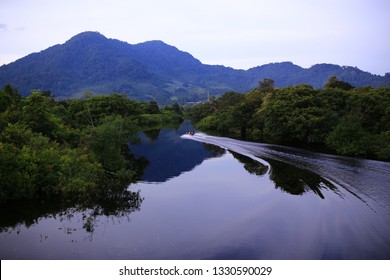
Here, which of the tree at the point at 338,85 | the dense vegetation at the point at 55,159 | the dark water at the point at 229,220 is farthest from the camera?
the tree at the point at 338,85

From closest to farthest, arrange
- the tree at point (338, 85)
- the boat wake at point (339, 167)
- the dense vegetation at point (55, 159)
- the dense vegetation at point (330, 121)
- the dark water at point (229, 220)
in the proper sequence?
the dark water at point (229, 220), the dense vegetation at point (55, 159), the boat wake at point (339, 167), the dense vegetation at point (330, 121), the tree at point (338, 85)

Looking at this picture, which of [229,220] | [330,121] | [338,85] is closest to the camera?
[229,220]

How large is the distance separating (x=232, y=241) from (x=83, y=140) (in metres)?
20.2

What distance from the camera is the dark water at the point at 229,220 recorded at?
17.6m

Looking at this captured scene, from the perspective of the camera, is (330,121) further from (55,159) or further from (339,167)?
(55,159)

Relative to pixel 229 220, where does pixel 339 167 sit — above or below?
above

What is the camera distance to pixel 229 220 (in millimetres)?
21875

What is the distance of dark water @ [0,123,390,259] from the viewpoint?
1762 cm

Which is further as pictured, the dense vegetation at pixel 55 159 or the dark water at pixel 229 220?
the dense vegetation at pixel 55 159

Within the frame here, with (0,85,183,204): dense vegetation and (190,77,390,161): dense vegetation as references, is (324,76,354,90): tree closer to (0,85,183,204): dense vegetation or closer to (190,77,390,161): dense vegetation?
(190,77,390,161): dense vegetation

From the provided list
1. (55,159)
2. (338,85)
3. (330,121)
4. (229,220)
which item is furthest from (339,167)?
(338,85)

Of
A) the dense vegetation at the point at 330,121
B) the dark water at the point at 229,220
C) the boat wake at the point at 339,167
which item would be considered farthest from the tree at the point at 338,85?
the dark water at the point at 229,220

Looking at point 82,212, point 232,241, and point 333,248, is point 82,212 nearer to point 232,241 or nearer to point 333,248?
point 232,241

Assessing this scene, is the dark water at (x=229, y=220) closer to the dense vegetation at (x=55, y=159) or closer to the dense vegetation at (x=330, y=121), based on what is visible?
the dense vegetation at (x=55, y=159)
